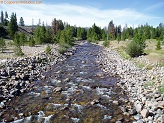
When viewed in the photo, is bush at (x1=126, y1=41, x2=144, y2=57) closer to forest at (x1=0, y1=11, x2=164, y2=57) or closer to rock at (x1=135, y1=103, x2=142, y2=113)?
forest at (x1=0, y1=11, x2=164, y2=57)

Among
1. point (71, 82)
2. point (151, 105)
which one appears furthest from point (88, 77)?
point (151, 105)

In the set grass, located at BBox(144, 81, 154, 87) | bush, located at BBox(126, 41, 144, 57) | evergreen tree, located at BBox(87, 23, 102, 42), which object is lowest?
grass, located at BBox(144, 81, 154, 87)

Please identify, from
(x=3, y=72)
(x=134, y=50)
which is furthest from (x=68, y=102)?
(x=134, y=50)

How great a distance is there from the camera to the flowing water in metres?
16.7

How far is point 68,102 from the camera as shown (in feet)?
66.1

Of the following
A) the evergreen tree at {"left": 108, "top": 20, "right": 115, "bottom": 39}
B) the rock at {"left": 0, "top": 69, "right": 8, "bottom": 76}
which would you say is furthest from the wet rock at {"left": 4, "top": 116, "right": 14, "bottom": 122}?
the evergreen tree at {"left": 108, "top": 20, "right": 115, "bottom": 39}

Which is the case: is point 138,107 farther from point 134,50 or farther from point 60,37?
point 60,37

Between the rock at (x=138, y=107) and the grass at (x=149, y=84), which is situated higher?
the grass at (x=149, y=84)

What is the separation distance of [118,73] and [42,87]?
13616 millimetres

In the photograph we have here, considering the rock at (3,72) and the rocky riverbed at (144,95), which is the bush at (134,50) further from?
the rock at (3,72)

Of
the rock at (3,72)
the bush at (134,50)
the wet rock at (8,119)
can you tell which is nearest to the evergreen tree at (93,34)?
the bush at (134,50)

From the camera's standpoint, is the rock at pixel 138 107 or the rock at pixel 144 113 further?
the rock at pixel 138 107

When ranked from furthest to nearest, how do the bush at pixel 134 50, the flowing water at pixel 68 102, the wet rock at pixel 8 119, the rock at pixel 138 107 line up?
1. the bush at pixel 134 50
2. the rock at pixel 138 107
3. the flowing water at pixel 68 102
4. the wet rock at pixel 8 119

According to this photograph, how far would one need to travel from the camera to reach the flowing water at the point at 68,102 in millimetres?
16656
